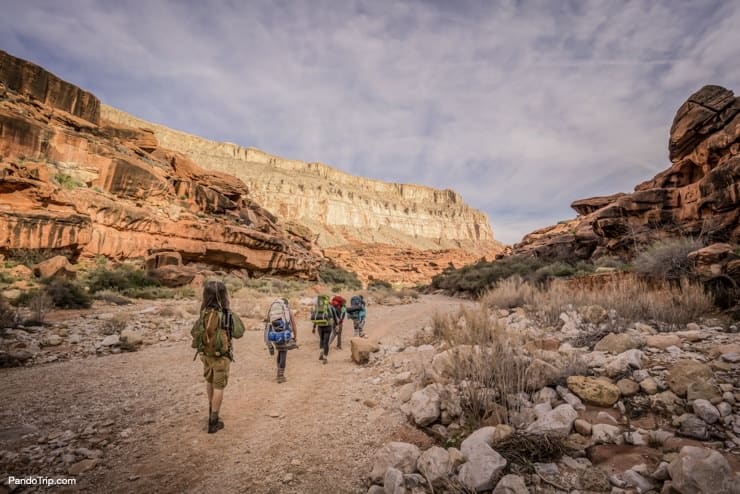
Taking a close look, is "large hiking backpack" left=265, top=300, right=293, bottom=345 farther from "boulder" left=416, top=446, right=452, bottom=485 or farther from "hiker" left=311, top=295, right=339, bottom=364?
"boulder" left=416, top=446, right=452, bottom=485

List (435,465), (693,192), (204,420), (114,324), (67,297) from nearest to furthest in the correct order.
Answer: (435,465) → (204,420) → (114,324) → (67,297) → (693,192)

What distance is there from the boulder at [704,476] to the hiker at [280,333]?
15.8 ft

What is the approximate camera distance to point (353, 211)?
91750 mm

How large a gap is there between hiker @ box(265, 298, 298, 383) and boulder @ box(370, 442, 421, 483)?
326 centimetres

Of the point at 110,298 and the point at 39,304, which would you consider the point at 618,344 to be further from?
the point at 110,298

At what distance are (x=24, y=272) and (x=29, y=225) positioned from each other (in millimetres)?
2695

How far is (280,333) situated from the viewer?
5555 millimetres

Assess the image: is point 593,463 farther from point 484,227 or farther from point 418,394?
point 484,227

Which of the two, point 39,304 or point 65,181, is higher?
point 65,181

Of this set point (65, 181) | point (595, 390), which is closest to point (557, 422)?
point (595, 390)

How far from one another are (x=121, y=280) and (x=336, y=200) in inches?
3092

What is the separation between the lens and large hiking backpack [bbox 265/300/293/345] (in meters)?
5.54

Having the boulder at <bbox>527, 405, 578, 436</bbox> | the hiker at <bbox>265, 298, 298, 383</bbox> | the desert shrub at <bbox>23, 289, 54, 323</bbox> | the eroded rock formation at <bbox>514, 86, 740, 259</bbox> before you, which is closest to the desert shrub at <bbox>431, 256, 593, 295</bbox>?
the eroded rock formation at <bbox>514, 86, 740, 259</bbox>

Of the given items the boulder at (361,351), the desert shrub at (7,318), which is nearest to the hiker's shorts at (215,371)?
the boulder at (361,351)
